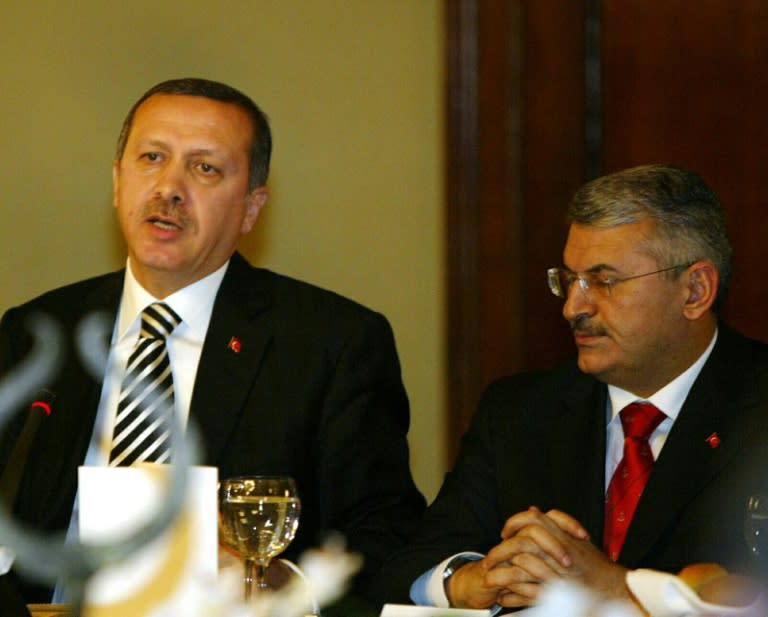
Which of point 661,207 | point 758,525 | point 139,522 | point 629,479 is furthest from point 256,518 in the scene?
point 661,207

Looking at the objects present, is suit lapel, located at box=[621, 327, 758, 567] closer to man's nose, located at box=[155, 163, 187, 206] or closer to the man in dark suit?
the man in dark suit

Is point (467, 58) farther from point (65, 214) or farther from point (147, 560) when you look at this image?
point (147, 560)

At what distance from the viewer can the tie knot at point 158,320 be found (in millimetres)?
3020

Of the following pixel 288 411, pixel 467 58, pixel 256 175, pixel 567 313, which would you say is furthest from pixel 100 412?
pixel 467 58

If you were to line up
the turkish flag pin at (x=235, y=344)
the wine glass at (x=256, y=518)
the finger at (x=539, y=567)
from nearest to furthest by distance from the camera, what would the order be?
the wine glass at (x=256, y=518) < the finger at (x=539, y=567) < the turkish flag pin at (x=235, y=344)

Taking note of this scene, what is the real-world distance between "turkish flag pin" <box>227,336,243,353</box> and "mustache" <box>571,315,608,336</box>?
30.4 inches

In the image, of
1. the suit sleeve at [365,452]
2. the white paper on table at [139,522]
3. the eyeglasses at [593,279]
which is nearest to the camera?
the white paper on table at [139,522]

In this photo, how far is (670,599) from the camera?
136cm

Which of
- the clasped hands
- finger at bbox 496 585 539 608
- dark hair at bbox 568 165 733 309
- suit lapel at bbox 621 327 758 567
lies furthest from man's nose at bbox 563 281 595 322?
finger at bbox 496 585 539 608

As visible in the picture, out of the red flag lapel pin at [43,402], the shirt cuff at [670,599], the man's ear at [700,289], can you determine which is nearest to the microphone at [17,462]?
the red flag lapel pin at [43,402]

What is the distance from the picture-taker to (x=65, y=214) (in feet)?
13.2

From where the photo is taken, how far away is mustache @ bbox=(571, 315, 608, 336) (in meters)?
2.70

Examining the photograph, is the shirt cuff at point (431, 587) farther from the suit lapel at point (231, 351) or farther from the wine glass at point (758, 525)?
the wine glass at point (758, 525)

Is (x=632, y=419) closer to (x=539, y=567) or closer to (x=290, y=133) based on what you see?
(x=539, y=567)
